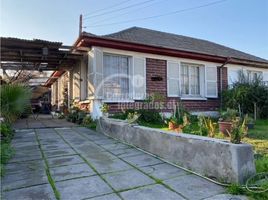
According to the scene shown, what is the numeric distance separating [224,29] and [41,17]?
37.3 ft

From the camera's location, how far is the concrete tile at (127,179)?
9.05ft

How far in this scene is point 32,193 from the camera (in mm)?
2525

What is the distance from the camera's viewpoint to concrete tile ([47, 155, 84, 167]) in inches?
145

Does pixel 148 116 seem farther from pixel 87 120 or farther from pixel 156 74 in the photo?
pixel 87 120

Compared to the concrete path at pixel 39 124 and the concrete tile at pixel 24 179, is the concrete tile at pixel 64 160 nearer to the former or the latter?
the concrete tile at pixel 24 179

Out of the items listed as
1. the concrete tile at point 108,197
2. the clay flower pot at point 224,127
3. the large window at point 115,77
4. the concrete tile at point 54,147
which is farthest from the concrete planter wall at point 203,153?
the large window at point 115,77

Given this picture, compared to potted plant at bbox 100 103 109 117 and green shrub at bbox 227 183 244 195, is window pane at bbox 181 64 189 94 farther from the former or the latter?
green shrub at bbox 227 183 244 195

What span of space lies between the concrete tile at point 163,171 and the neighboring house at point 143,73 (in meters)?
4.63

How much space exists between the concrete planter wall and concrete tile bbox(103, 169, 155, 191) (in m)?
0.72

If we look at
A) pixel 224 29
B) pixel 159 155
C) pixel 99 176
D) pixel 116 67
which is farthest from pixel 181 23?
pixel 99 176

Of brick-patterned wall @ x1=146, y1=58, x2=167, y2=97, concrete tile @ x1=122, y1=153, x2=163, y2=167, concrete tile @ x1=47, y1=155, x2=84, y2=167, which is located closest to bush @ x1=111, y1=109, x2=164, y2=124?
brick-patterned wall @ x1=146, y1=58, x2=167, y2=97

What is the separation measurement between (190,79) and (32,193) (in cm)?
916

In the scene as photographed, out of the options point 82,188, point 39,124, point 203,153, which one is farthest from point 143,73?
point 82,188

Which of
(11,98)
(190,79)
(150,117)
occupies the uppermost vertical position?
(190,79)
